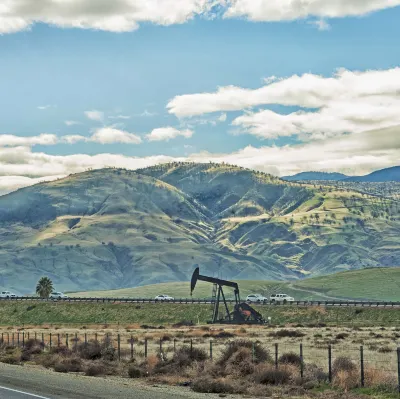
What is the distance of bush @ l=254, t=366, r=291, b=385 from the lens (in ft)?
96.2

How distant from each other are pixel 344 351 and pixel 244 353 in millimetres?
19508

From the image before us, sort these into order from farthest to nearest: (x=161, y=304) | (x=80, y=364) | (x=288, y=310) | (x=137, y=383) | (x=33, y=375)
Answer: (x=161, y=304) → (x=288, y=310) → (x=80, y=364) → (x=33, y=375) → (x=137, y=383)

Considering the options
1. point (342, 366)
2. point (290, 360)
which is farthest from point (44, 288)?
point (342, 366)

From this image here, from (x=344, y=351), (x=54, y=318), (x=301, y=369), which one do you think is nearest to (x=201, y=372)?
(x=301, y=369)

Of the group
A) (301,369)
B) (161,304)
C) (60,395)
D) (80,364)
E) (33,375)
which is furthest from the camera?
(161,304)

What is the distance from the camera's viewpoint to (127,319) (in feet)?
405

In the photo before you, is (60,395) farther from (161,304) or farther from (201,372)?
(161,304)

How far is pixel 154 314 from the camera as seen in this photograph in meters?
124

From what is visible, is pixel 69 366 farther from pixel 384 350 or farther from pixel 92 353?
pixel 384 350

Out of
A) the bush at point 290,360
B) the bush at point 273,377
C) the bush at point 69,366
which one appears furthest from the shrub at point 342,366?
the bush at point 69,366

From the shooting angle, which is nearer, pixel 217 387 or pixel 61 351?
pixel 217 387

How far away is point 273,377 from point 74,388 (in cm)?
789

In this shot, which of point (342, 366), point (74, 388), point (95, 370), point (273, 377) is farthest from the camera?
point (95, 370)

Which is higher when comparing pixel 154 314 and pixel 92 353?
pixel 92 353
